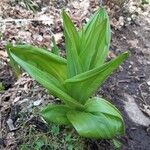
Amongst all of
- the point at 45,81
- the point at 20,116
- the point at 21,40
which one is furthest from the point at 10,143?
the point at 21,40

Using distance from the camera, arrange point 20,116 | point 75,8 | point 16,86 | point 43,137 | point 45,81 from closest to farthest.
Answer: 1. point 45,81
2. point 43,137
3. point 20,116
4. point 16,86
5. point 75,8

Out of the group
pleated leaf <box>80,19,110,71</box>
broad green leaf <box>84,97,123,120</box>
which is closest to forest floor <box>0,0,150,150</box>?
broad green leaf <box>84,97,123,120</box>

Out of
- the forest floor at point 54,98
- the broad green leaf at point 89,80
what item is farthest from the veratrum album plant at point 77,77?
the forest floor at point 54,98

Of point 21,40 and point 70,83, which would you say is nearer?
point 70,83

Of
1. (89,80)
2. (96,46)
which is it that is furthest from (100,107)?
(96,46)

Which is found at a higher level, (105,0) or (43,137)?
(105,0)

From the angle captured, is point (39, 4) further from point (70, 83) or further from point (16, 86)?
point (70, 83)

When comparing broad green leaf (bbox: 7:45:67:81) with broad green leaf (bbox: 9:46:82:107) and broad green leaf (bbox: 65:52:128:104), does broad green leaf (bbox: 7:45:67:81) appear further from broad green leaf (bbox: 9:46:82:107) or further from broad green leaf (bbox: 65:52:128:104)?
broad green leaf (bbox: 65:52:128:104)

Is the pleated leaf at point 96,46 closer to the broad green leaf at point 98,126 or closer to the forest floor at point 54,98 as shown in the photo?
the broad green leaf at point 98,126
